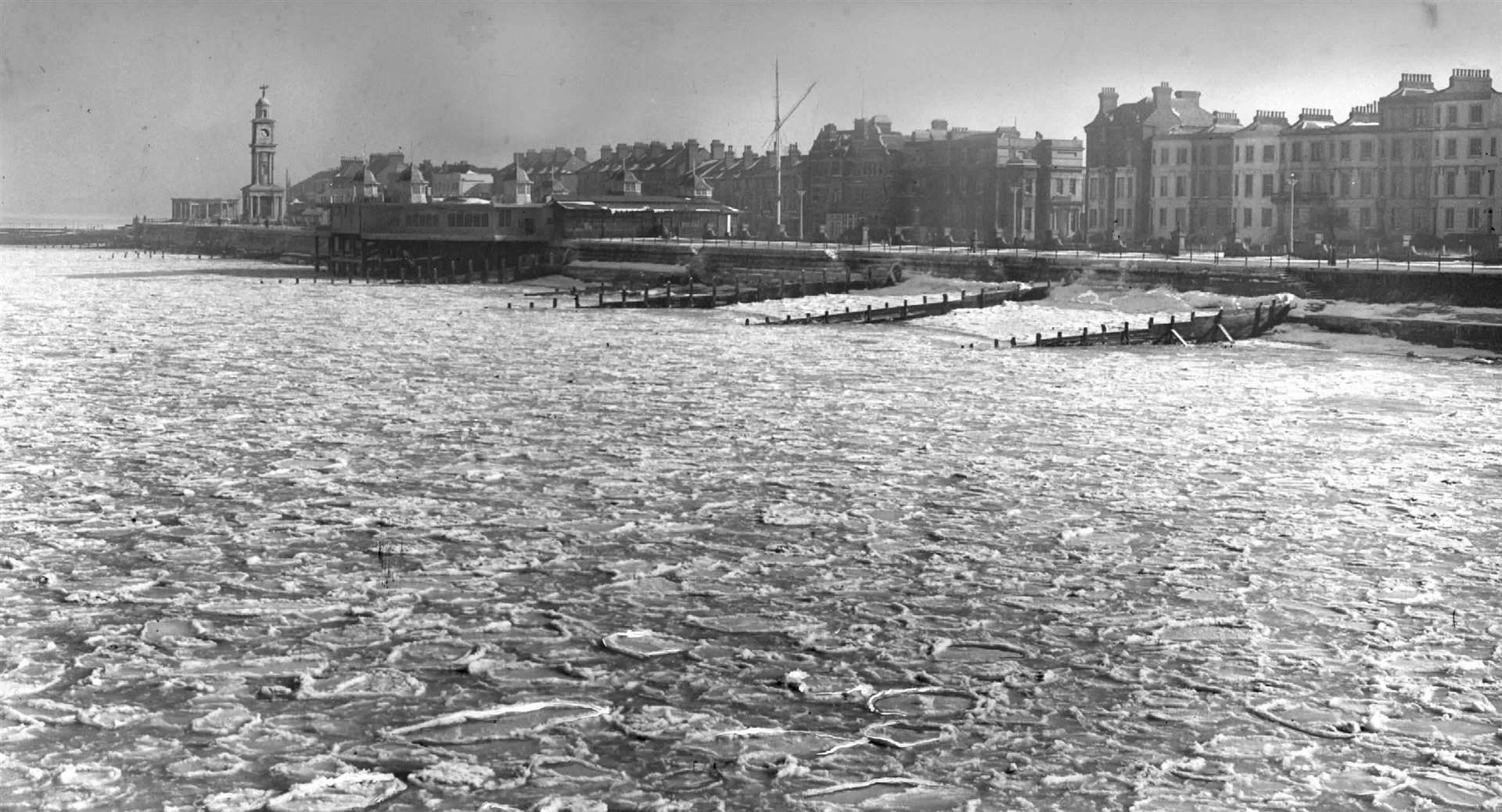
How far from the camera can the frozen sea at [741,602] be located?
8.73m

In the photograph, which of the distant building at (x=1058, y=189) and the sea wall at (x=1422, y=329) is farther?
the distant building at (x=1058, y=189)

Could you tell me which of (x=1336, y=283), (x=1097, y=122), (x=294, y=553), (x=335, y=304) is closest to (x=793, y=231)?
(x=1097, y=122)

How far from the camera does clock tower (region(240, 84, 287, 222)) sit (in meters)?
168

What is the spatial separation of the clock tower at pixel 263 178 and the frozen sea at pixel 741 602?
151 meters

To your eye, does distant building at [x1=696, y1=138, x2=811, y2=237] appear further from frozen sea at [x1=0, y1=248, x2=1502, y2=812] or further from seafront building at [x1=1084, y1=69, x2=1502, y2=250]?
frozen sea at [x1=0, y1=248, x2=1502, y2=812]

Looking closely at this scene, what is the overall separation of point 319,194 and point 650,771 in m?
167

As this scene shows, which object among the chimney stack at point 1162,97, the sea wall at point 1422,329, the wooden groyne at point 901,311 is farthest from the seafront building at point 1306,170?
the sea wall at point 1422,329

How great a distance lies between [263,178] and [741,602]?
172781 mm

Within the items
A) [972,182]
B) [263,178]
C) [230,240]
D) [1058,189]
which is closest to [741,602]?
[1058,189]

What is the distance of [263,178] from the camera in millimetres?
174000

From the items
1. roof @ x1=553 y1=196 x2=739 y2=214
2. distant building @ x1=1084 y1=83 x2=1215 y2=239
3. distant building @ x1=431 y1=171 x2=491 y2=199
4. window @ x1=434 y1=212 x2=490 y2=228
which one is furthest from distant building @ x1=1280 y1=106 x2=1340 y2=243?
distant building @ x1=431 y1=171 x2=491 y2=199

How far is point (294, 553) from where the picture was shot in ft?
45.6

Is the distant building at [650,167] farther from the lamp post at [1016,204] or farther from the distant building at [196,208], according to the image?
the distant building at [196,208]

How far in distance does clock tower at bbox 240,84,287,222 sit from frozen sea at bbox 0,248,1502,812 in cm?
15078
